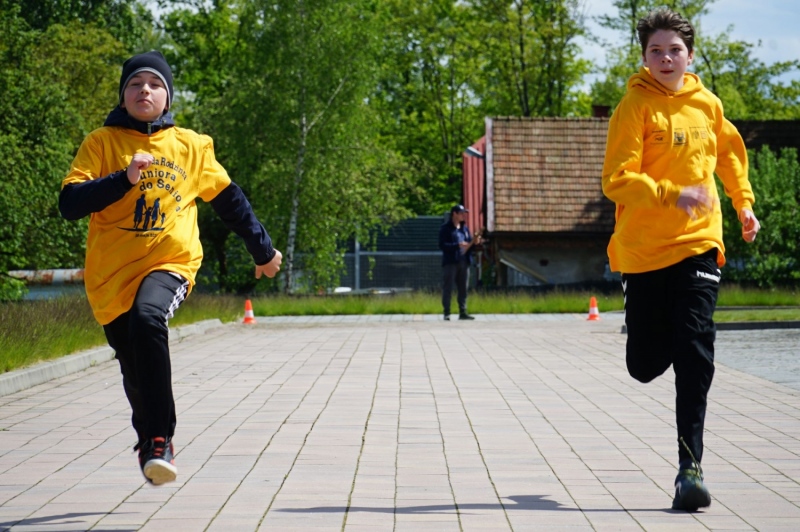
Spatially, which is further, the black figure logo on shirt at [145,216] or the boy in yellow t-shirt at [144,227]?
the black figure logo on shirt at [145,216]

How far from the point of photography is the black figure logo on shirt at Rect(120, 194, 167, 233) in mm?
5711

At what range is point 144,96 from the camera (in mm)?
5805

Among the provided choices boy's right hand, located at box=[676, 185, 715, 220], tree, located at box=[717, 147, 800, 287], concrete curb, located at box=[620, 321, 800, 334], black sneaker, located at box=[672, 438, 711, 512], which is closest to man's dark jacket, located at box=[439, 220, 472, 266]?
concrete curb, located at box=[620, 321, 800, 334]

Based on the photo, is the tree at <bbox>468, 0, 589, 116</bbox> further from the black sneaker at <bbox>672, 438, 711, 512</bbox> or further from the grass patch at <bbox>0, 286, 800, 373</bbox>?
the black sneaker at <bbox>672, 438, 711, 512</bbox>

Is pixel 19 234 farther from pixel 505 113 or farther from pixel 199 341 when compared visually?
pixel 505 113

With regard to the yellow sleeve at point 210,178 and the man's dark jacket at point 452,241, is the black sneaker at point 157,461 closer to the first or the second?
the yellow sleeve at point 210,178

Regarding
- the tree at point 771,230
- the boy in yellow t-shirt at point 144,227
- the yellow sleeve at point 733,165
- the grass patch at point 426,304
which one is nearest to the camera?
the boy in yellow t-shirt at point 144,227

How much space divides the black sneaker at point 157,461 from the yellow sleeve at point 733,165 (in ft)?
9.63

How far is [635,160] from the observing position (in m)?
6.03

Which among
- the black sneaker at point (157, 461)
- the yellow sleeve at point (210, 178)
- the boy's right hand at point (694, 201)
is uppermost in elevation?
the yellow sleeve at point (210, 178)

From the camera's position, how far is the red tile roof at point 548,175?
124 ft

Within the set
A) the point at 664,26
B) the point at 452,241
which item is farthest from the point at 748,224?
the point at 452,241

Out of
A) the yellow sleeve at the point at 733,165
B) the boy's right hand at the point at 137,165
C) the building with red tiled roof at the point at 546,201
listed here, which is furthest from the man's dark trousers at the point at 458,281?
the boy's right hand at the point at 137,165

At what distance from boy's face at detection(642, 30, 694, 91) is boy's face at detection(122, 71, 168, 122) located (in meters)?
2.28
